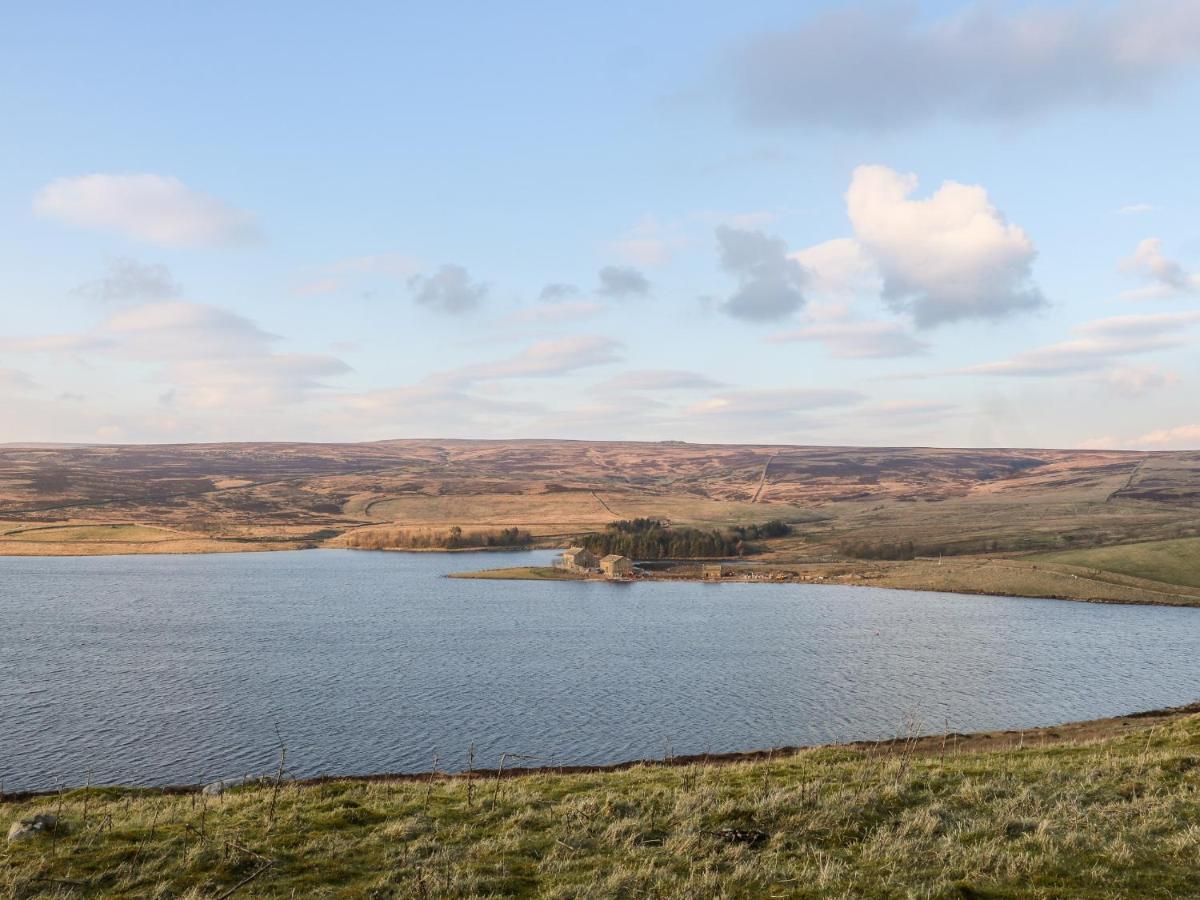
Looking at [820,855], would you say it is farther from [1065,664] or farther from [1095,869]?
[1065,664]

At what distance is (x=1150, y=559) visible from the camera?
413 ft

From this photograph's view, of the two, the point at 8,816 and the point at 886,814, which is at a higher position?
the point at 886,814

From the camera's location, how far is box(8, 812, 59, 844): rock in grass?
19239mm

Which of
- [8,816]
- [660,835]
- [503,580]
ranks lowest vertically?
[503,580]

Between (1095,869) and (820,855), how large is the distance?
5.07 m

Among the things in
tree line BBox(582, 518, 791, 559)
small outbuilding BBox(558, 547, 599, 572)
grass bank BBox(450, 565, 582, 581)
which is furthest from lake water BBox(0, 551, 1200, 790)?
tree line BBox(582, 518, 791, 559)

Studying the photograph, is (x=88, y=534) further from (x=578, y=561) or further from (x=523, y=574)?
(x=578, y=561)

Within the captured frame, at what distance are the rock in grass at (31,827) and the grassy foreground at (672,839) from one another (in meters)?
0.39

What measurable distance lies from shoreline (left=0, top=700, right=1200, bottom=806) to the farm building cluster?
9625cm

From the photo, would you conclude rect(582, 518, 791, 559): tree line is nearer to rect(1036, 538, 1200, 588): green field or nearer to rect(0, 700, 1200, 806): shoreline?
rect(1036, 538, 1200, 588): green field

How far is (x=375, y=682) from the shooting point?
6156cm

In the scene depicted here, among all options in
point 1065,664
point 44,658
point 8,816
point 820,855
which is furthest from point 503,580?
point 820,855

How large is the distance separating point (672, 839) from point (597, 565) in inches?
5546

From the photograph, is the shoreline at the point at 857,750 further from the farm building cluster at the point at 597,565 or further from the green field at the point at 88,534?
the green field at the point at 88,534
